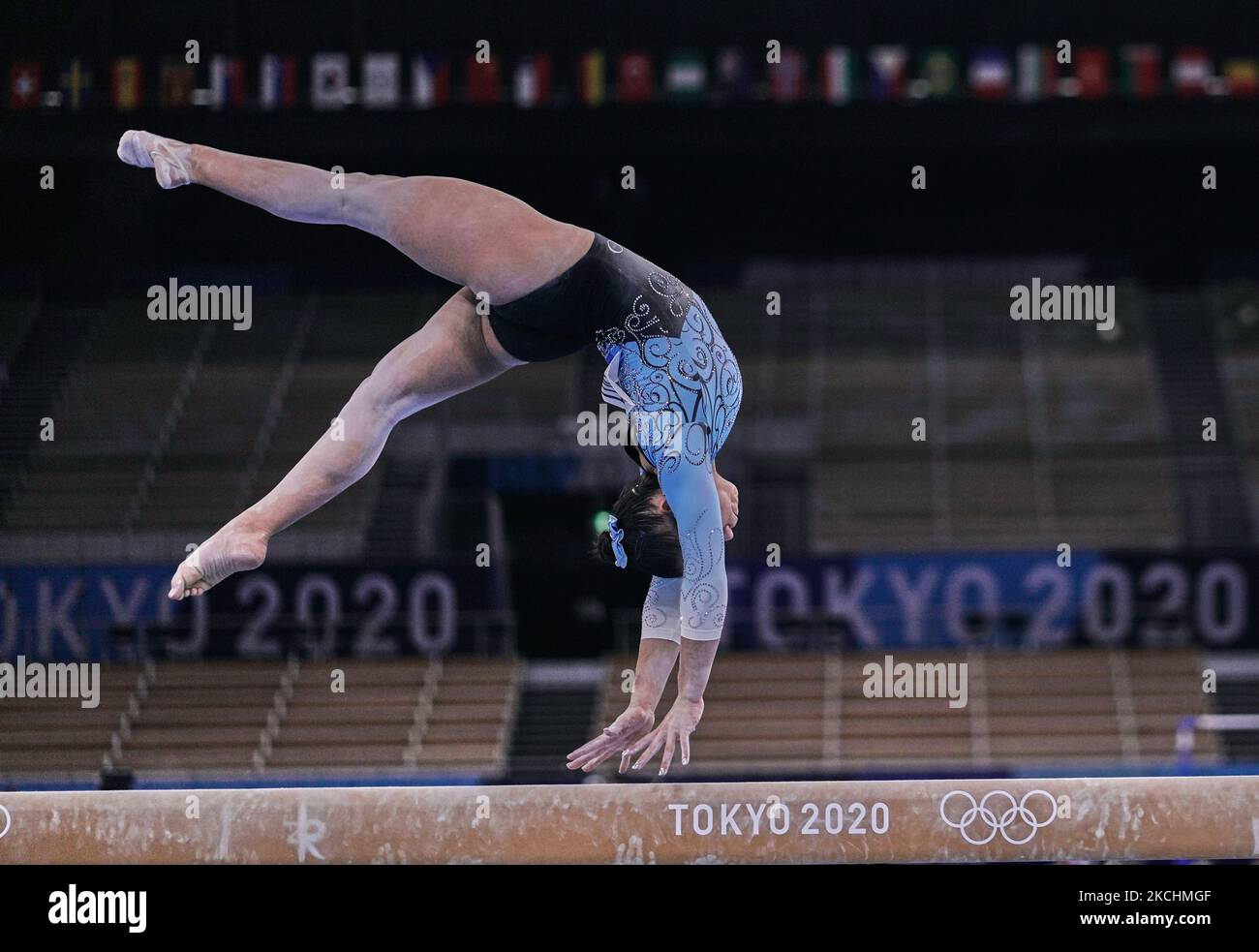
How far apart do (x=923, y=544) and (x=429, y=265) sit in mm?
6799

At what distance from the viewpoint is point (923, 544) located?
38.1ft

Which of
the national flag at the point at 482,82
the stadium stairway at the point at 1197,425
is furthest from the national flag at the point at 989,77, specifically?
the stadium stairway at the point at 1197,425

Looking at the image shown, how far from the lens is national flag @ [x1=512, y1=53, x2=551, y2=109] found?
8.99 meters

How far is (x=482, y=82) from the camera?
9.01 meters

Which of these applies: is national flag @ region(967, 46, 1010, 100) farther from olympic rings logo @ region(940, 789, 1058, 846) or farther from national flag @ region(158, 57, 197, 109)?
olympic rings logo @ region(940, 789, 1058, 846)

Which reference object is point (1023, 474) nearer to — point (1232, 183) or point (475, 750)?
point (1232, 183)

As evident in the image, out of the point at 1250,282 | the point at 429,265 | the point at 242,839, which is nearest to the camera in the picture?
the point at 429,265

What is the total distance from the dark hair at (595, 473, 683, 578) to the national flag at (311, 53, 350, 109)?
3.60 metres

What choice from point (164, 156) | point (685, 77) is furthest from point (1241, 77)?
point (164, 156)

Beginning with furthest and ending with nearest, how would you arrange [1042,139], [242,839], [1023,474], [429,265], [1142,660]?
[1023,474]
[1142,660]
[1042,139]
[242,839]
[429,265]

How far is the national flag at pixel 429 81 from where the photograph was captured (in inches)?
344

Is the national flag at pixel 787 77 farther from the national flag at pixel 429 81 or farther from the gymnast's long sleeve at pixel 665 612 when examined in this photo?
the gymnast's long sleeve at pixel 665 612
